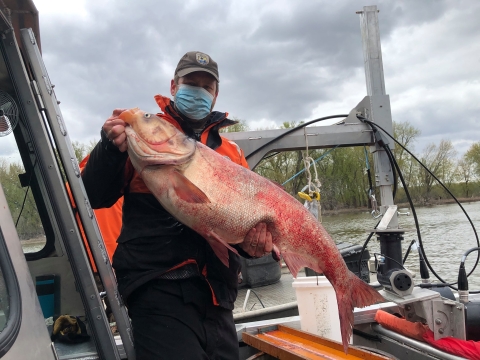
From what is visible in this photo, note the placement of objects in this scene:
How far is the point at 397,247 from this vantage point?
12.8 ft

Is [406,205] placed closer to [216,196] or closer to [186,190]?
[216,196]

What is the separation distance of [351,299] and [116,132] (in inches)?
70.5

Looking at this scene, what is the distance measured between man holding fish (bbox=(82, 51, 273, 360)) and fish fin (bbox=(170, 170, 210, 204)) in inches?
0.9

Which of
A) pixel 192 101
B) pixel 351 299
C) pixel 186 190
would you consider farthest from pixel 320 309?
pixel 192 101

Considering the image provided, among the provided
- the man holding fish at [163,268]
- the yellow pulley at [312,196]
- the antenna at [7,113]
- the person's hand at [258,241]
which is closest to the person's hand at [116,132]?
the man holding fish at [163,268]

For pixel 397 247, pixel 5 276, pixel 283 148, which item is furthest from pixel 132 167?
pixel 283 148

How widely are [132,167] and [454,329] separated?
278cm

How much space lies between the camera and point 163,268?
219 centimetres

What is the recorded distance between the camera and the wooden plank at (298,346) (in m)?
2.75

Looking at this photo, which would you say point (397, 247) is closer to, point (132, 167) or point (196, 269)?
point (196, 269)

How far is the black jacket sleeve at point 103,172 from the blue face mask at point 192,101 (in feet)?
2.15

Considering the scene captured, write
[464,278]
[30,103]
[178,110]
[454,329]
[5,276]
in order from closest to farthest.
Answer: [5,276]
[30,103]
[178,110]
[454,329]
[464,278]

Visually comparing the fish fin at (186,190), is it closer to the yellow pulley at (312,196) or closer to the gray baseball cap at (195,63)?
the gray baseball cap at (195,63)

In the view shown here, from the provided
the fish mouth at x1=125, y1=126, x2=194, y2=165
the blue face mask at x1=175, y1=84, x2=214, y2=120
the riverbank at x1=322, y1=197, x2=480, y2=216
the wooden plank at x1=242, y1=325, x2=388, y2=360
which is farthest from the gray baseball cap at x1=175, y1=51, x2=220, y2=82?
the riverbank at x1=322, y1=197, x2=480, y2=216
